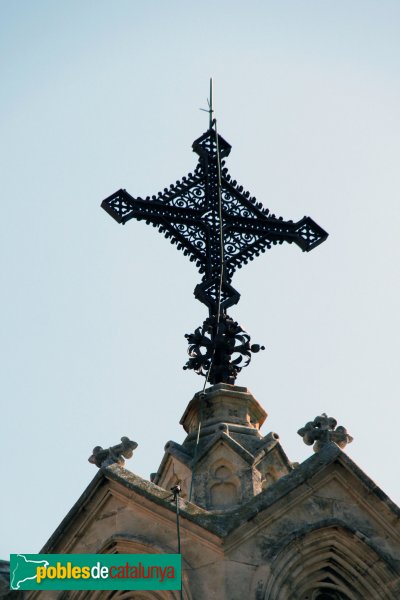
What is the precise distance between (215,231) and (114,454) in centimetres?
469

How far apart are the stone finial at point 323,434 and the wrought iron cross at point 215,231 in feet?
6.94

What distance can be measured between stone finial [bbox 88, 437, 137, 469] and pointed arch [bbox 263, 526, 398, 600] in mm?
2424

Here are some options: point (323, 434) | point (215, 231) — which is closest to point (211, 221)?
point (215, 231)

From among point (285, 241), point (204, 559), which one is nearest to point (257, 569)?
point (204, 559)

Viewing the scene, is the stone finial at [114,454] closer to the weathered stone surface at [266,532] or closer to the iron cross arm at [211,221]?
the weathered stone surface at [266,532]

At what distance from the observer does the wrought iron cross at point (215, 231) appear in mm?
21062

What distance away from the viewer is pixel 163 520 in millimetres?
17750

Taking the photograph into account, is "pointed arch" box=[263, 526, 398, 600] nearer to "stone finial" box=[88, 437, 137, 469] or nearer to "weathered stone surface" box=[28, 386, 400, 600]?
"weathered stone surface" box=[28, 386, 400, 600]

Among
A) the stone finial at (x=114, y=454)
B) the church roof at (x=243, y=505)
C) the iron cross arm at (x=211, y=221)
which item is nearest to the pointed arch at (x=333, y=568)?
the church roof at (x=243, y=505)

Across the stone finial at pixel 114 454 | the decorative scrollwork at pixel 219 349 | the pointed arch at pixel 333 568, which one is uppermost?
the decorative scrollwork at pixel 219 349

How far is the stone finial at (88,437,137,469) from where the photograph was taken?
61.5 feet

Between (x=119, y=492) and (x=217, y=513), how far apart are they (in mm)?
1103

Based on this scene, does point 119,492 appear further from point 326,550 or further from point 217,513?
point 326,550

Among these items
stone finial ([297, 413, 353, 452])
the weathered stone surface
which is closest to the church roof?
the weathered stone surface
